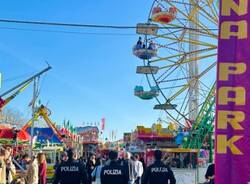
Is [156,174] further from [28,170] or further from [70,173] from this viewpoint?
[28,170]

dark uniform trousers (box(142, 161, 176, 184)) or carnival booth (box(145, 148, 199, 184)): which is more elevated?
dark uniform trousers (box(142, 161, 176, 184))

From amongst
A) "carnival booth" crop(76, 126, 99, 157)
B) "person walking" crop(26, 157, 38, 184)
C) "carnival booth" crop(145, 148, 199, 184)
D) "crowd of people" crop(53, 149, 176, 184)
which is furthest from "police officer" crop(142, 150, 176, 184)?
"carnival booth" crop(76, 126, 99, 157)

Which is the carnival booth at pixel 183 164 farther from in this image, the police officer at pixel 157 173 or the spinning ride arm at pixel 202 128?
the spinning ride arm at pixel 202 128

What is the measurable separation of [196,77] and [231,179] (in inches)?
1044

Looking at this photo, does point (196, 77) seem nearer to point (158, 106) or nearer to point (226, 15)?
point (158, 106)

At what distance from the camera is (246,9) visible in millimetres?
3623

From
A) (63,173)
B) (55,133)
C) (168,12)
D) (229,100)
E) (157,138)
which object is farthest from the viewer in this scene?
(157,138)

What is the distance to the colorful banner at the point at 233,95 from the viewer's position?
11.6 feet

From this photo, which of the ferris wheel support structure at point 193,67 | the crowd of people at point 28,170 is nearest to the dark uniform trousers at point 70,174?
the crowd of people at point 28,170

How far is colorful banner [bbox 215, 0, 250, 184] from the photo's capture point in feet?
11.6

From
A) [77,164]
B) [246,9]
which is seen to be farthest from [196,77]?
[246,9]

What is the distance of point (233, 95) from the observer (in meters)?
3.55

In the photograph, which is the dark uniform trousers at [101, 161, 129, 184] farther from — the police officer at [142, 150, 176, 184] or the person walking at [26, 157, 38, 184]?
the person walking at [26, 157, 38, 184]

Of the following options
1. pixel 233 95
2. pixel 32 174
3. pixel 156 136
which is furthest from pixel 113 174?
pixel 156 136
